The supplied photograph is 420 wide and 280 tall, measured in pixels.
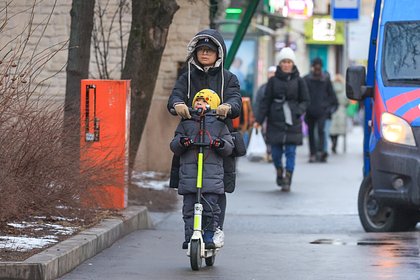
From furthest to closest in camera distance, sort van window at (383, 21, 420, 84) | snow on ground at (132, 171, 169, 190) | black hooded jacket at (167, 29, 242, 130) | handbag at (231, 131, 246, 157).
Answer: snow on ground at (132, 171, 169, 190) → van window at (383, 21, 420, 84) → black hooded jacket at (167, 29, 242, 130) → handbag at (231, 131, 246, 157)

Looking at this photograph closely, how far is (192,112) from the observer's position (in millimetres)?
8648

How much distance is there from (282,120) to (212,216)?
28.7 feet

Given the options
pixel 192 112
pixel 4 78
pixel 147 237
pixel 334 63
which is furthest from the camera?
pixel 334 63

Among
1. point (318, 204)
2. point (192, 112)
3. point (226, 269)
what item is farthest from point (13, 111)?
point (318, 204)

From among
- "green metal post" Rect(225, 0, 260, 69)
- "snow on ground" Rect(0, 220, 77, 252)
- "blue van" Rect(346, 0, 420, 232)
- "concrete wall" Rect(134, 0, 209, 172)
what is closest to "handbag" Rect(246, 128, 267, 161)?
"concrete wall" Rect(134, 0, 209, 172)

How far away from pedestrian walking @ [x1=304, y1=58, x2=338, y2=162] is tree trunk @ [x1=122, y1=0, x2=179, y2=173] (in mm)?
11160

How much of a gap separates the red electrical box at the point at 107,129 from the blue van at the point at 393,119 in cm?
241

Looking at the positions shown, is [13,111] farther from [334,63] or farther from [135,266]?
[334,63]

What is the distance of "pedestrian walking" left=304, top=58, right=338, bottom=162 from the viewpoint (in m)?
25.5

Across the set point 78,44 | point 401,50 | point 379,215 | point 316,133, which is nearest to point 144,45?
point 78,44

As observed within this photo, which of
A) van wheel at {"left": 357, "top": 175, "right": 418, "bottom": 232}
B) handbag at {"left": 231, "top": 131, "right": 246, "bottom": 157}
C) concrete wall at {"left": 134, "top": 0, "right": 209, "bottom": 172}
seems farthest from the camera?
concrete wall at {"left": 134, "top": 0, "right": 209, "bottom": 172}

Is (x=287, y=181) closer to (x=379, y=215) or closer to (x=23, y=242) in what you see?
(x=379, y=215)

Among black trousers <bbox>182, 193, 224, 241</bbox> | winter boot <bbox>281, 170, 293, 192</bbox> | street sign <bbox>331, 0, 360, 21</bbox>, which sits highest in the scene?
street sign <bbox>331, 0, 360, 21</bbox>

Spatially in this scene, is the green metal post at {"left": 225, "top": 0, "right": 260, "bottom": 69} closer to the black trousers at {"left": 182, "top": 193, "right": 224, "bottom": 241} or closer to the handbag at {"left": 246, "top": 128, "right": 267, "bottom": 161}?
the handbag at {"left": 246, "top": 128, "right": 267, "bottom": 161}
